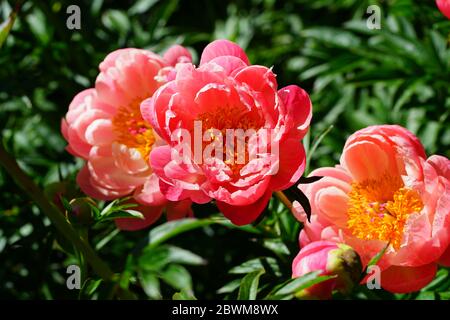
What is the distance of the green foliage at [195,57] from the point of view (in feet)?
4.22

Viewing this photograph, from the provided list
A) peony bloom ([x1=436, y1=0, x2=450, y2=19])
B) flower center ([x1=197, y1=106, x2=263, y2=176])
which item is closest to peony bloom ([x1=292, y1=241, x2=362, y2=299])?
flower center ([x1=197, y1=106, x2=263, y2=176])

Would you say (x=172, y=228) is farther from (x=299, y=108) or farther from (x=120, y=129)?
(x=299, y=108)

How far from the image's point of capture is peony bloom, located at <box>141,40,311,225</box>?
3.42 feet

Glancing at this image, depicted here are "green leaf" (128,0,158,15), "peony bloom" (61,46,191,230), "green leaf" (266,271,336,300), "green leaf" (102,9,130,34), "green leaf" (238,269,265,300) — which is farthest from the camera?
"green leaf" (128,0,158,15)

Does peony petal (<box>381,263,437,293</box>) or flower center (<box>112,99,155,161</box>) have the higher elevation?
flower center (<box>112,99,155,161</box>)

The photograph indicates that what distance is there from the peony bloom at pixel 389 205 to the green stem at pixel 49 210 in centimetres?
30

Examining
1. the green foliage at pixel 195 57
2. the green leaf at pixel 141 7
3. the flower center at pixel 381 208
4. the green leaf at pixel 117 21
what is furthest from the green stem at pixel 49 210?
the green leaf at pixel 141 7

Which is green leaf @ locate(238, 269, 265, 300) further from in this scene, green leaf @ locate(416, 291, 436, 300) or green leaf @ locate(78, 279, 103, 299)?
green leaf @ locate(416, 291, 436, 300)

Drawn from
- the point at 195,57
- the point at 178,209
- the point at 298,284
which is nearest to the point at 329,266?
the point at 298,284

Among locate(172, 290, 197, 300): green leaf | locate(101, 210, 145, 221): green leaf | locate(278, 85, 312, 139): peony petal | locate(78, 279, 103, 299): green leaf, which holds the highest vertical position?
locate(278, 85, 312, 139): peony petal

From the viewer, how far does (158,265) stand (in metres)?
1.24

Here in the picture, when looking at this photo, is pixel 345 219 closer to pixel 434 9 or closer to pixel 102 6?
pixel 434 9

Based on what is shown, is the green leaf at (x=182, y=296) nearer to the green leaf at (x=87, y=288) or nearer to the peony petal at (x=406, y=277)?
the green leaf at (x=87, y=288)

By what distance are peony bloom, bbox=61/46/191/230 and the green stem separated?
130mm
